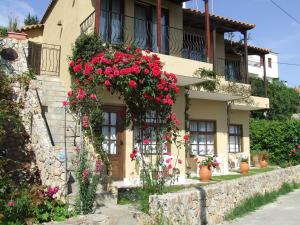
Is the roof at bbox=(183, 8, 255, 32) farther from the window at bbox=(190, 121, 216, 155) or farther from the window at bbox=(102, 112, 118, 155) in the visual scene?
the window at bbox=(102, 112, 118, 155)

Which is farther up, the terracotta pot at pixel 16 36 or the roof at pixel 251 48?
the roof at pixel 251 48

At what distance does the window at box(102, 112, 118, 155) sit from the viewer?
1147cm

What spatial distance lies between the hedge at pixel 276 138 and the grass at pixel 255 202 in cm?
675

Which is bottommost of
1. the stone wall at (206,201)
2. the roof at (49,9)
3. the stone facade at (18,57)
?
the stone wall at (206,201)

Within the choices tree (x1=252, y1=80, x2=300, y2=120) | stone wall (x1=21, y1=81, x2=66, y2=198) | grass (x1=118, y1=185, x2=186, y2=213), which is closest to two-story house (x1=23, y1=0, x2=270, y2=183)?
grass (x1=118, y1=185, x2=186, y2=213)

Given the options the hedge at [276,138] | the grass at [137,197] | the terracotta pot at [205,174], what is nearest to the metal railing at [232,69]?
the hedge at [276,138]

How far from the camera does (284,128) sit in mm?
20422

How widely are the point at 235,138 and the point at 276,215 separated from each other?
31.1 ft

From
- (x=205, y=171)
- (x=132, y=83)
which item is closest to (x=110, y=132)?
(x=132, y=83)

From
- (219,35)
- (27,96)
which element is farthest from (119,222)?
(219,35)

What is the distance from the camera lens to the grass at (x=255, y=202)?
9.26 meters

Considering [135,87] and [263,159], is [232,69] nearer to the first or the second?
[263,159]

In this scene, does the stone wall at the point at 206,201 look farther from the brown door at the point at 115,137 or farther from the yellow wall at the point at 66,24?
the yellow wall at the point at 66,24

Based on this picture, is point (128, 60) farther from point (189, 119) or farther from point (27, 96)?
point (189, 119)
